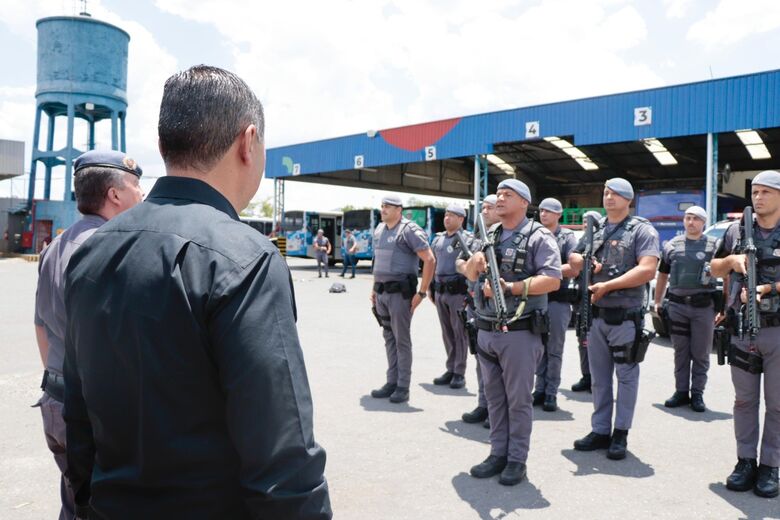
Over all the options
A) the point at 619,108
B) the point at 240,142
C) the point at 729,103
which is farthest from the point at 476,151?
the point at 240,142

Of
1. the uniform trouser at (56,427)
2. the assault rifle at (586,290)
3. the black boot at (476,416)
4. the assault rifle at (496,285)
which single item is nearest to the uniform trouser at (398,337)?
the black boot at (476,416)

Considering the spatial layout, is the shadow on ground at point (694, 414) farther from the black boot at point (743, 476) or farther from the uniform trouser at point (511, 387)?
the uniform trouser at point (511, 387)

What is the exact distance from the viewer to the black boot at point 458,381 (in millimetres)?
6262

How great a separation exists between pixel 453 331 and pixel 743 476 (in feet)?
11.0

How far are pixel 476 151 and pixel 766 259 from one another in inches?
749

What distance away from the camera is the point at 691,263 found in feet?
19.8

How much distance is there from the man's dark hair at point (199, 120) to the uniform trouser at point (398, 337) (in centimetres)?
466

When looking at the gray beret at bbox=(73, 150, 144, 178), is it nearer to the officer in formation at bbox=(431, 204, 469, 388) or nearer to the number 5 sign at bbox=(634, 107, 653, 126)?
the officer in formation at bbox=(431, 204, 469, 388)

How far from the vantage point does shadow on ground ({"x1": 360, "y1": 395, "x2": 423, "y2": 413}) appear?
5.39 m

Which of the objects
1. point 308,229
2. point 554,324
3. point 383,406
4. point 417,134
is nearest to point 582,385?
point 554,324

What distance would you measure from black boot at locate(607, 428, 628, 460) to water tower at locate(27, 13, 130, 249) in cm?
3426

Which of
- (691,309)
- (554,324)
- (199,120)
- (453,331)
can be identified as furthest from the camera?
(453,331)

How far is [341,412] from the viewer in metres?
5.24

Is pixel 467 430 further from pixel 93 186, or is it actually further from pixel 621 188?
pixel 93 186
